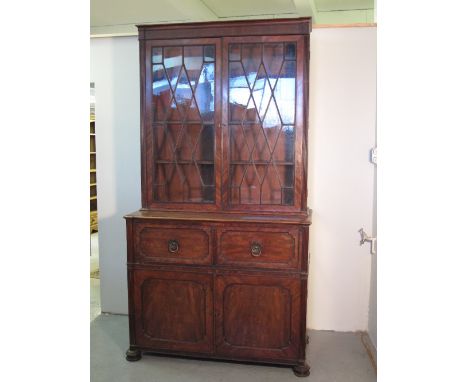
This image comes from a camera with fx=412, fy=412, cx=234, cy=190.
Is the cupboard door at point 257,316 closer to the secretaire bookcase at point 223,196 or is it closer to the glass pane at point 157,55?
the secretaire bookcase at point 223,196

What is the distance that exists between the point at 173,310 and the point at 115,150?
4.15 feet

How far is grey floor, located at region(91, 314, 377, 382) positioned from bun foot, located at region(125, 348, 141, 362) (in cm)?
3

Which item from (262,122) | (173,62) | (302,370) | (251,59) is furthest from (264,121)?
(302,370)

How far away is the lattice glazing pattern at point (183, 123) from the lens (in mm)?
2480

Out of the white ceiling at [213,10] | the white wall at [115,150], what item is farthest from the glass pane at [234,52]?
the white ceiling at [213,10]

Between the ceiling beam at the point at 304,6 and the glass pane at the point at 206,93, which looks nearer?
the glass pane at the point at 206,93

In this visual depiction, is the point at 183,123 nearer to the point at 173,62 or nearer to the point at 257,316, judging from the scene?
the point at 173,62

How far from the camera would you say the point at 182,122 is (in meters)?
2.55

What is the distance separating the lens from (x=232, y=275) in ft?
7.70

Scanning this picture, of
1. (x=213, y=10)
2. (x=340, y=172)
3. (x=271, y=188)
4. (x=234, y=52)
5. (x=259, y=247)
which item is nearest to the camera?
(x=259, y=247)

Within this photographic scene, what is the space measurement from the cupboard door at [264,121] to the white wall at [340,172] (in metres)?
0.39

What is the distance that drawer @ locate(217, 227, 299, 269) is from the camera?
2.28 m
